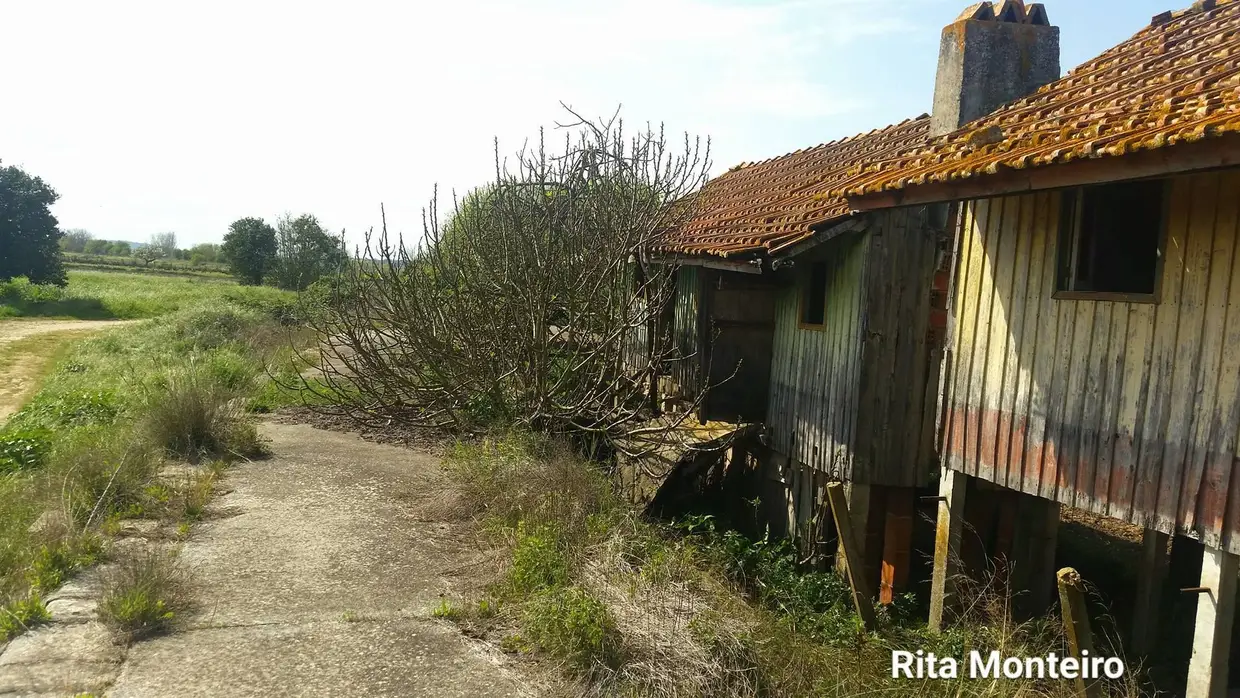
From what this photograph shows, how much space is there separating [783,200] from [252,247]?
48.3m

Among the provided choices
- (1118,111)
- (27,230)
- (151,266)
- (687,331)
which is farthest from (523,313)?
(151,266)

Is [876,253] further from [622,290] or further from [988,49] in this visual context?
[622,290]

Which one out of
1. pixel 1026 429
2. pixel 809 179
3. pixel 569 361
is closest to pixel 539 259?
pixel 569 361

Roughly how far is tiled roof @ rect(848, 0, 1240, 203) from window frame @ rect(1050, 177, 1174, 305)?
0.50 m

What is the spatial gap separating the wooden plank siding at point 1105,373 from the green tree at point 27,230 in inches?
1934

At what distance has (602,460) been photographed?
11.0 m

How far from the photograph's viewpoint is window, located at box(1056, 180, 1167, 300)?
17.8 ft

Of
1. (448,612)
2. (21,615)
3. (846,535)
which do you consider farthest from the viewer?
(846,535)

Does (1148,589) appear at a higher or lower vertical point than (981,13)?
lower

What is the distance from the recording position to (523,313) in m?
10.2

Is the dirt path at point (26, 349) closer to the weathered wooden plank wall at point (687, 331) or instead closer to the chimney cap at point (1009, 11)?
the weathered wooden plank wall at point (687, 331)

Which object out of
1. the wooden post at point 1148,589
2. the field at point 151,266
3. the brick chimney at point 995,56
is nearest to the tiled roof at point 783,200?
the brick chimney at point 995,56

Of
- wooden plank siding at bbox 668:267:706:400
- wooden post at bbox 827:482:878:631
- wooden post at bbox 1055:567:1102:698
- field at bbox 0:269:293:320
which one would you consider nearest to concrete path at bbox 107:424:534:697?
wooden post at bbox 827:482:878:631

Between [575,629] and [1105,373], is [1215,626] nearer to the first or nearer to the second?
[1105,373]
